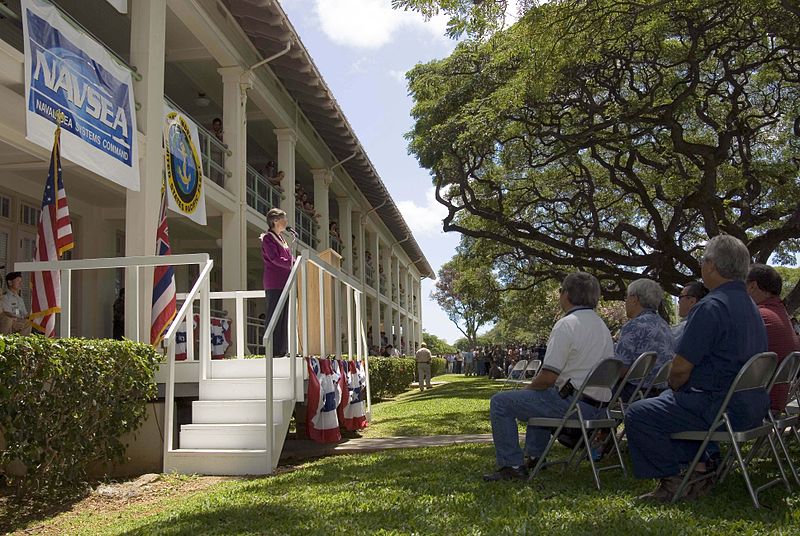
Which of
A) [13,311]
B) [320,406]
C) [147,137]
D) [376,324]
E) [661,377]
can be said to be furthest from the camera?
[376,324]

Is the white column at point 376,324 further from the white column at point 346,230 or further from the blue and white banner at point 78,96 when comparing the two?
the blue and white banner at point 78,96

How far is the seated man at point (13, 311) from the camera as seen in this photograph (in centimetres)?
802

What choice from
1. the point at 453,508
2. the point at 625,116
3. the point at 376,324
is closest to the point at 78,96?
the point at 453,508

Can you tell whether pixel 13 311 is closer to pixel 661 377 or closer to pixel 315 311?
pixel 315 311

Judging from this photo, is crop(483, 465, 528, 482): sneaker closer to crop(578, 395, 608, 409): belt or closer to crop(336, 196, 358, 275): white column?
crop(578, 395, 608, 409): belt

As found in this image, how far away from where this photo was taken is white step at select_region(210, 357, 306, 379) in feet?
24.2

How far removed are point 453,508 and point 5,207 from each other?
32.4 feet

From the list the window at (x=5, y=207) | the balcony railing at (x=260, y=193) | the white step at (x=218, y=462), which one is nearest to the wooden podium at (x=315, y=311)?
the white step at (x=218, y=462)

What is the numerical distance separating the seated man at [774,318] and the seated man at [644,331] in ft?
2.34

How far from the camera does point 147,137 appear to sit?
10008 mm

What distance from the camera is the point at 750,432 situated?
156 inches

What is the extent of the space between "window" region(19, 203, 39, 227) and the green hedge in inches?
268

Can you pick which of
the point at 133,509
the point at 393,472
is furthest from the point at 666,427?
the point at 133,509

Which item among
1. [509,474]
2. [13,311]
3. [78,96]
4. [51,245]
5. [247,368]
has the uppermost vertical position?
[78,96]
